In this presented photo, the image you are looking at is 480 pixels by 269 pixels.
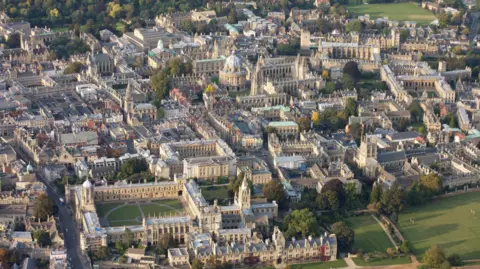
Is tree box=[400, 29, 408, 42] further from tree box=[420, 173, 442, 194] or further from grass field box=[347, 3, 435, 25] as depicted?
tree box=[420, 173, 442, 194]

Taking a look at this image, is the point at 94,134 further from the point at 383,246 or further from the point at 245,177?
the point at 383,246

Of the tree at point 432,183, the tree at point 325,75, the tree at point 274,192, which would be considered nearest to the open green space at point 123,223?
the tree at point 274,192

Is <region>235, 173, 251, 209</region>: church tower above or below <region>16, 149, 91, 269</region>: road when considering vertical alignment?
above

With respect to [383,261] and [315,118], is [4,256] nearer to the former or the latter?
[383,261]

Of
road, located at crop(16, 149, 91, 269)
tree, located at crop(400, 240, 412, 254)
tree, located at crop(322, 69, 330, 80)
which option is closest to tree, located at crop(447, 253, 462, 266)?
tree, located at crop(400, 240, 412, 254)

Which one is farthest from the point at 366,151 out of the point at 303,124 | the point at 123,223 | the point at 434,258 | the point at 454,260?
the point at 123,223
